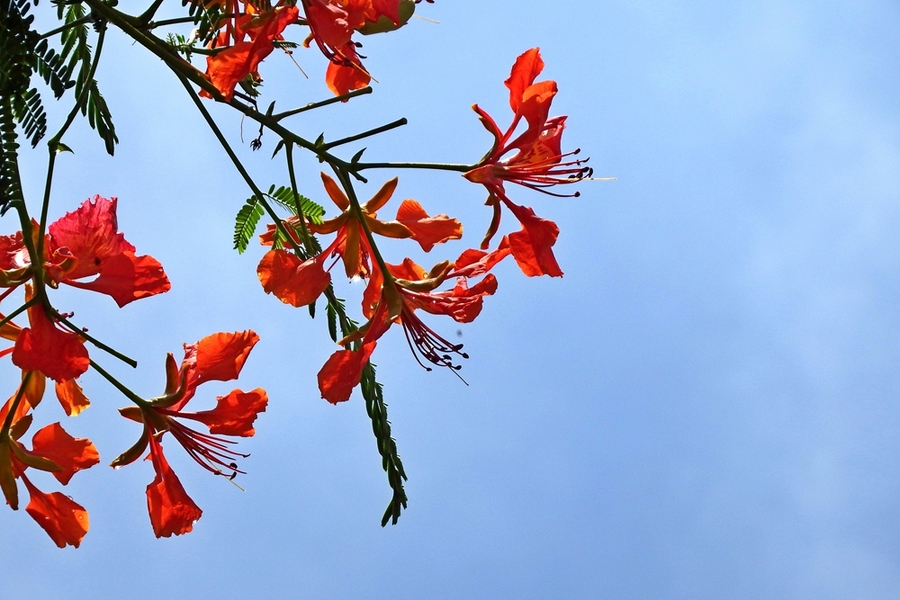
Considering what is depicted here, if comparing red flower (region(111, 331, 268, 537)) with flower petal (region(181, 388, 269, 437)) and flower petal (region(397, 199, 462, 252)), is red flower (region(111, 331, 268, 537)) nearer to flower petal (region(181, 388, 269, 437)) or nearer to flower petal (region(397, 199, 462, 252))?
flower petal (region(181, 388, 269, 437))

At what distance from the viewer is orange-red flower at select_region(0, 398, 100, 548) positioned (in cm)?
169

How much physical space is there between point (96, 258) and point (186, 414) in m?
0.42

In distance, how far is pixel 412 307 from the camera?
6.13 ft

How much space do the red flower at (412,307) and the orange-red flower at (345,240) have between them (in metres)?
0.06

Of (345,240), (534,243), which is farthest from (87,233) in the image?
(534,243)

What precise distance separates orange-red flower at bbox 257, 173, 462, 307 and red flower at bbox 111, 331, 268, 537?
20 cm

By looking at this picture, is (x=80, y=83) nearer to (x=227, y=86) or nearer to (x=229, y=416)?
(x=227, y=86)

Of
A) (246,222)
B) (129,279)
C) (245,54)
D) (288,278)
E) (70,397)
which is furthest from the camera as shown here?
(246,222)

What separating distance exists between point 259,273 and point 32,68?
537 millimetres

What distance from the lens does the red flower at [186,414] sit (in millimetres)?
1809

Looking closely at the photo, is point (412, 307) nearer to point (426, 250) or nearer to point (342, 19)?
point (426, 250)

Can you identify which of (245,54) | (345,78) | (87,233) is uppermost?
(345,78)

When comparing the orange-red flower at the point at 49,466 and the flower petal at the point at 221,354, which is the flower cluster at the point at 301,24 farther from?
the orange-red flower at the point at 49,466

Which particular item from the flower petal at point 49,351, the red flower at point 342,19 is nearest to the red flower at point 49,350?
the flower petal at point 49,351
